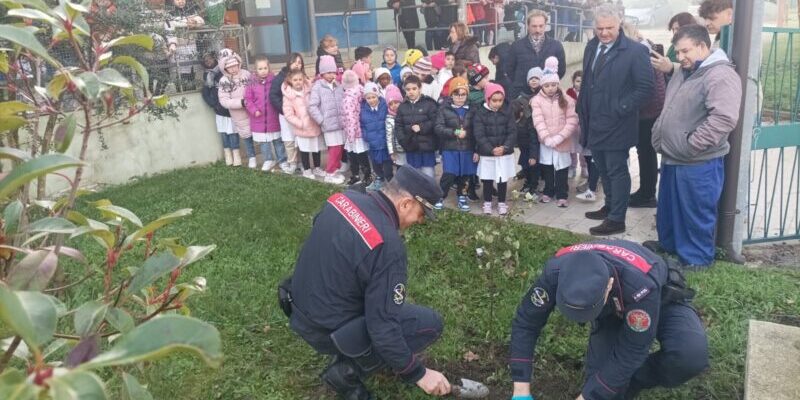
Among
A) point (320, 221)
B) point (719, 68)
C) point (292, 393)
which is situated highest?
point (719, 68)

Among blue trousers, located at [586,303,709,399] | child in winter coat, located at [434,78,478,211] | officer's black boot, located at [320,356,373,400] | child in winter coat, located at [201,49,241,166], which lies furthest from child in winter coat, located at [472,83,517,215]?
child in winter coat, located at [201,49,241,166]

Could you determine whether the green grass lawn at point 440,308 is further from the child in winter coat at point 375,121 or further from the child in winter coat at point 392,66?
the child in winter coat at point 392,66

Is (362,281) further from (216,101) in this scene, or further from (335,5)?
(335,5)

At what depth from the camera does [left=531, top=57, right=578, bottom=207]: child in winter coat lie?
20.4 feet

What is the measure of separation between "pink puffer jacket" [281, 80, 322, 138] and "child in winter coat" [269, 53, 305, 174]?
0.16 m

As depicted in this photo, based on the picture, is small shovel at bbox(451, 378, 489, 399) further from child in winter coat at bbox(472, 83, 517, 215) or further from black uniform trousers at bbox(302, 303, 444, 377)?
child in winter coat at bbox(472, 83, 517, 215)

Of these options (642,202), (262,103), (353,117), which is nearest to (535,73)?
(642,202)

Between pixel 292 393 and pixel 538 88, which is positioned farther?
pixel 538 88

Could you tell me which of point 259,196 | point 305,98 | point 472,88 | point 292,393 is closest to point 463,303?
point 292,393

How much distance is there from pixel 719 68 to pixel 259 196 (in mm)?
4558

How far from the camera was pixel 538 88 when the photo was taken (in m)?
6.55

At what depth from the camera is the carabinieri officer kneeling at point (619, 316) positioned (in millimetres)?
2650

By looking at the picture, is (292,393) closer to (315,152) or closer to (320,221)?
(320,221)

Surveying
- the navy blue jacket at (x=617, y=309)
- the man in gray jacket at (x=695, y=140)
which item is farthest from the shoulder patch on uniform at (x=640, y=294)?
the man in gray jacket at (x=695, y=140)
